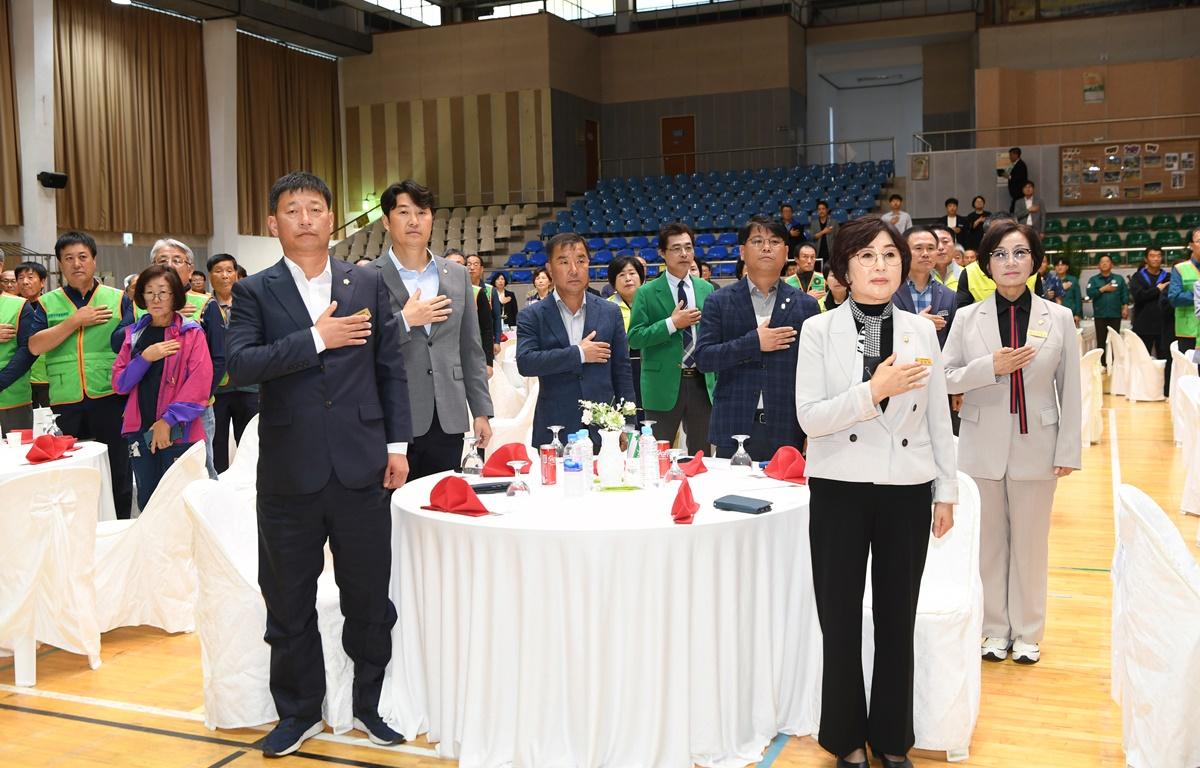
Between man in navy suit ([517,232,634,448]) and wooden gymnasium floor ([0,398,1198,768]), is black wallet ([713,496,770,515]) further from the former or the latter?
man in navy suit ([517,232,634,448])

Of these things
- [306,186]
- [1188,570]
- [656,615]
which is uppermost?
[306,186]

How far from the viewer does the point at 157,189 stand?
17.3 meters

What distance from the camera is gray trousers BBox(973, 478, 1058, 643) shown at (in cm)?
376

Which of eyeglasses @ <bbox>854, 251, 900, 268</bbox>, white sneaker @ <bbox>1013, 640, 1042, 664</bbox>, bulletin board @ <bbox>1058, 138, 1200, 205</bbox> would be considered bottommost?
white sneaker @ <bbox>1013, 640, 1042, 664</bbox>

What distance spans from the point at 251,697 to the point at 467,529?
3.41ft

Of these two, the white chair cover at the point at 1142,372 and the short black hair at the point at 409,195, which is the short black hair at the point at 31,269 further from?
the white chair cover at the point at 1142,372

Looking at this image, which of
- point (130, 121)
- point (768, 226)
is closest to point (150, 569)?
point (768, 226)

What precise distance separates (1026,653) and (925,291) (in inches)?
70.6

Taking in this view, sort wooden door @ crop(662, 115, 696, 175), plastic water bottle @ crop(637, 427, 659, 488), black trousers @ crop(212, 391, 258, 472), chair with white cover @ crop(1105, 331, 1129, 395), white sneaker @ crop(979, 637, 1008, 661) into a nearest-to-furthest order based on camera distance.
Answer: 1. plastic water bottle @ crop(637, 427, 659, 488)
2. white sneaker @ crop(979, 637, 1008, 661)
3. black trousers @ crop(212, 391, 258, 472)
4. chair with white cover @ crop(1105, 331, 1129, 395)
5. wooden door @ crop(662, 115, 696, 175)

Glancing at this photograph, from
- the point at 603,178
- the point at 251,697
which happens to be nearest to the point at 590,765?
the point at 251,697

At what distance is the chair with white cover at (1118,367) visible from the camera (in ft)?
38.2

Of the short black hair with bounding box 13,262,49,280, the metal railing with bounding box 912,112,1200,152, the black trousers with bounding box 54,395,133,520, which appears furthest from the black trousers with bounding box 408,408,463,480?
the metal railing with bounding box 912,112,1200,152

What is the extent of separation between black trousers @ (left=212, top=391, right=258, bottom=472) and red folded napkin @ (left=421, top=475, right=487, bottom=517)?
3.17 meters

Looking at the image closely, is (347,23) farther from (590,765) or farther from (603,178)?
(590,765)
